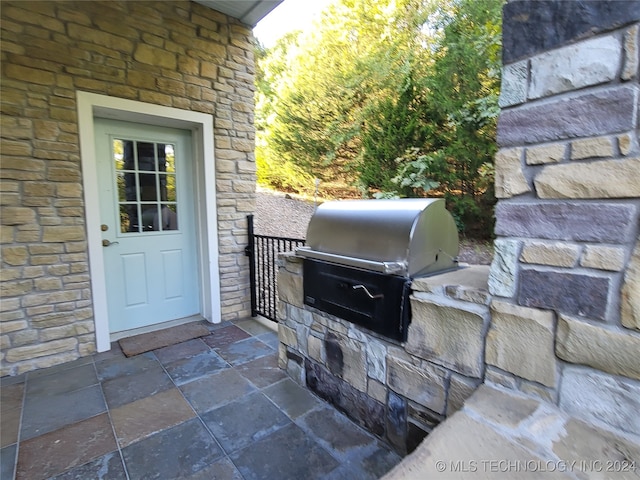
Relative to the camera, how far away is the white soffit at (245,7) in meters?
2.95

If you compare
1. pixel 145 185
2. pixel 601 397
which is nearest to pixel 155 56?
pixel 145 185

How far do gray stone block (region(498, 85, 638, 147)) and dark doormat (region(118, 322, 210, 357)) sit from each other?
9.42ft

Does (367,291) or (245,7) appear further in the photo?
(245,7)

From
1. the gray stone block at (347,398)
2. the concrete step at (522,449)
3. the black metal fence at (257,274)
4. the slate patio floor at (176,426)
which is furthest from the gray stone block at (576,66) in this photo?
the black metal fence at (257,274)

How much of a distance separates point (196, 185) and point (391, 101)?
395 centimetres

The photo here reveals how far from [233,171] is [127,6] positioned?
1.53 m

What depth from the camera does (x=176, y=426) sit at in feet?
5.85

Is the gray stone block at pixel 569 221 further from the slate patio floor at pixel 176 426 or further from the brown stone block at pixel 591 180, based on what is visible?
the slate patio floor at pixel 176 426

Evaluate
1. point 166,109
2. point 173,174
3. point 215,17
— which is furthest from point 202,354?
point 215,17

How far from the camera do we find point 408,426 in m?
1.51

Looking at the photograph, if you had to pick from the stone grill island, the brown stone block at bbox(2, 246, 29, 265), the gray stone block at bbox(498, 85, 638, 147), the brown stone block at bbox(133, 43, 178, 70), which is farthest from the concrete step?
the brown stone block at bbox(133, 43, 178, 70)

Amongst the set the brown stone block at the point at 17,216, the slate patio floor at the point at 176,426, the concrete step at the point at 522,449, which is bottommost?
the slate patio floor at the point at 176,426

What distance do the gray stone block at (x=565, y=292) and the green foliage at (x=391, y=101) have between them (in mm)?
4088

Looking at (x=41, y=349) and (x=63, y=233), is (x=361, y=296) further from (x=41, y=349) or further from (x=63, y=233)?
(x=41, y=349)
